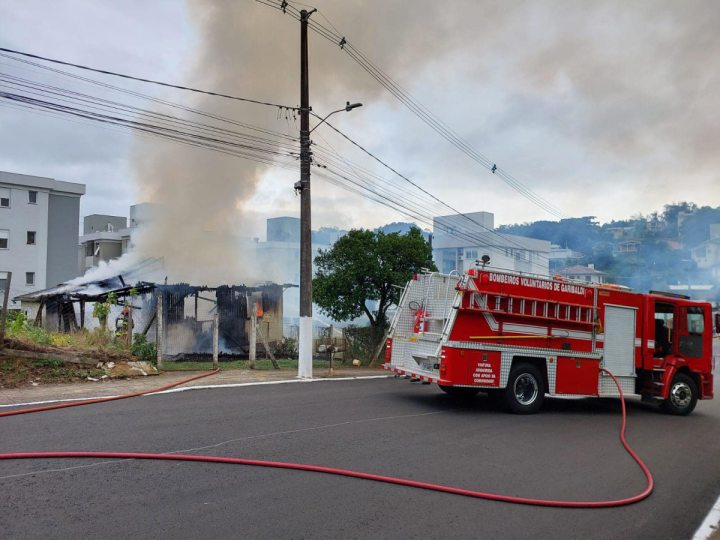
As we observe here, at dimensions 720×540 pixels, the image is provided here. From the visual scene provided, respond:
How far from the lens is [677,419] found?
418 inches

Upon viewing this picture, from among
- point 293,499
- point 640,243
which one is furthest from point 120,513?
point 640,243

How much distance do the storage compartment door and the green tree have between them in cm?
876

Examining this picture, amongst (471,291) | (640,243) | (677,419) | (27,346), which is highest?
(640,243)

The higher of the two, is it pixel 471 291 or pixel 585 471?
pixel 471 291

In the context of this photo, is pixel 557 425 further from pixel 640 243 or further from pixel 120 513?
pixel 640 243

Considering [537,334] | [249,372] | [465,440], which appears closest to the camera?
[465,440]

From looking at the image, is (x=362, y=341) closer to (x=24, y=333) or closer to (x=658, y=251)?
(x=24, y=333)

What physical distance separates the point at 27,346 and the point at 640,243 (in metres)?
43.8

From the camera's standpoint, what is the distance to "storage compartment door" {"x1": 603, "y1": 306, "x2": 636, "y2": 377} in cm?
1092

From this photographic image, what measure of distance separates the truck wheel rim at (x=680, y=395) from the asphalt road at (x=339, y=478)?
89 cm

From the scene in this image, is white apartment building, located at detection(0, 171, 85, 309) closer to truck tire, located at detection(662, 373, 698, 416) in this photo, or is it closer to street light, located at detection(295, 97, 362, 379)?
street light, located at detection(295, 97, 362, 379)

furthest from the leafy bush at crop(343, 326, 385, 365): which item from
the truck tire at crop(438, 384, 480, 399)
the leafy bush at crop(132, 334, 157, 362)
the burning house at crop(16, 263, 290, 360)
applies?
the truck tire at crop(438, 384, 480, 399)

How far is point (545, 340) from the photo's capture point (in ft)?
33.9

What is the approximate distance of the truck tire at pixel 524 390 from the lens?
9938 mm
